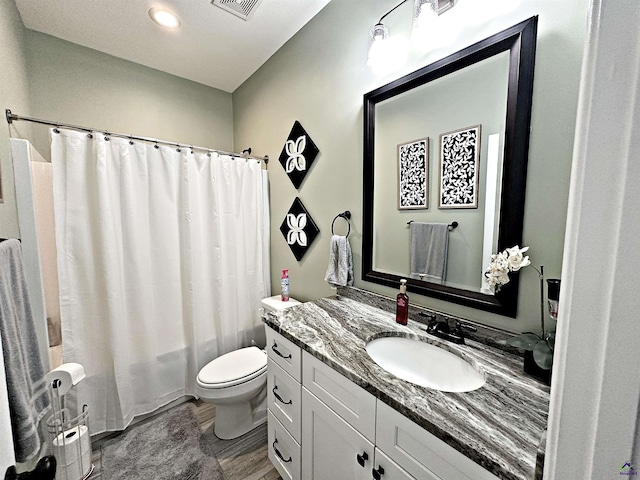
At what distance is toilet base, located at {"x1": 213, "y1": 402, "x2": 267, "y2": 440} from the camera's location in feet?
5.24

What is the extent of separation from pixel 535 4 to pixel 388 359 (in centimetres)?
141

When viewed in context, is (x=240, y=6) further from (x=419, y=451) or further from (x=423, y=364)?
(x=419, y=451)

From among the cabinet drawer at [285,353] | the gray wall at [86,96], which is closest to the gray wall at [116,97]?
the gray wall at [86,96]

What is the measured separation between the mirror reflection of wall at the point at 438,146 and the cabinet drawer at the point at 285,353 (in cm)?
64

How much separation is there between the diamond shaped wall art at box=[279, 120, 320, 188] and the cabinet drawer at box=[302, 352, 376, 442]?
129cm

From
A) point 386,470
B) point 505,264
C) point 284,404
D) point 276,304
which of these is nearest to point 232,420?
point 284,404

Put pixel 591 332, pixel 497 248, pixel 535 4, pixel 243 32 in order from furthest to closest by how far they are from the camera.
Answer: pixel 243 32, pixel 497 248, pixel 535 4, pixel 591 332

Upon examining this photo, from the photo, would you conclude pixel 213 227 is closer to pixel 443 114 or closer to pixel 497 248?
pixel 443 114

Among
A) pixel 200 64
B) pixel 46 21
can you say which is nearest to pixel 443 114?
pixel 200 64

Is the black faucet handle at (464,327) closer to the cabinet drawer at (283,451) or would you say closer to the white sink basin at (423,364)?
the white sink basin at (423,364)

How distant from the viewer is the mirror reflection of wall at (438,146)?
997 millimetres

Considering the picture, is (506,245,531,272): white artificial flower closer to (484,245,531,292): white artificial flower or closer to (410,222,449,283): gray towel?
(484,245,531,292): white artificial flower

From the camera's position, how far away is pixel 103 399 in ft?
5.33

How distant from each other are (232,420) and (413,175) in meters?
1.82
